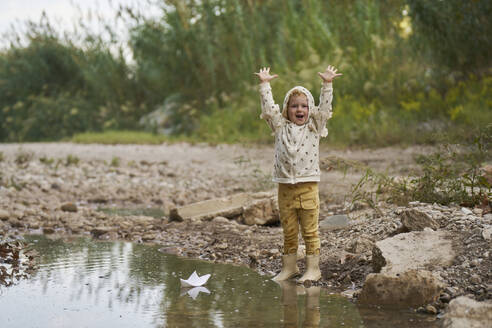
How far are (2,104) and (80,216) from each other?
17001 mm

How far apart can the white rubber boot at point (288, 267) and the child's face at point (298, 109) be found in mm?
876

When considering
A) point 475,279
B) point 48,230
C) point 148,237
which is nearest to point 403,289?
point 475,279

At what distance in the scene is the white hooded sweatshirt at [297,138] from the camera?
3838 mm

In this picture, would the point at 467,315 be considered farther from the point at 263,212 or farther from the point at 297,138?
the point at 263,212

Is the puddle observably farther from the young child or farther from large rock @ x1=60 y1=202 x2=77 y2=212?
the young child

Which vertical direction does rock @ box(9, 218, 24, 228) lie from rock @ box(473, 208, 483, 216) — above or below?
below

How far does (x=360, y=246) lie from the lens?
4270 millimetres

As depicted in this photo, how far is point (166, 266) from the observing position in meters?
4.36

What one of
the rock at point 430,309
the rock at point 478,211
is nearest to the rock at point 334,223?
the rock at point 478,211

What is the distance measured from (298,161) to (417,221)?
97 cm

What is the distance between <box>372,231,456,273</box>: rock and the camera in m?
3.61

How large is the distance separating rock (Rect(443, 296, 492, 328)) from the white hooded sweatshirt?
1273 millimetres

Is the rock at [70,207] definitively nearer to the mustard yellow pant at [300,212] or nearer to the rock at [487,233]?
the mustard yellow pant at [300,212]

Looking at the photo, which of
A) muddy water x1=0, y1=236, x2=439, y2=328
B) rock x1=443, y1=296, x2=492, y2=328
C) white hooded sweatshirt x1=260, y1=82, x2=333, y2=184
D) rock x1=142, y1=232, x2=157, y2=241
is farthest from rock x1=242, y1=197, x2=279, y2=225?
rock x1=443, y1=296, x2=492, y2=328
